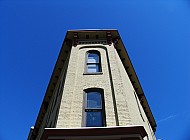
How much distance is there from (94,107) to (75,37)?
21.5ft

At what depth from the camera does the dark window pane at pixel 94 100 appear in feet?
34.6

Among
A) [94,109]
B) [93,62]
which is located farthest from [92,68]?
[94,109]

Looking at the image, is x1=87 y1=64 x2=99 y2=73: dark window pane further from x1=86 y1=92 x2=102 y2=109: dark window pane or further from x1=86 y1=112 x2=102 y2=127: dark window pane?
x1=86 y1=112 x2=102 y2=127: dark window pane

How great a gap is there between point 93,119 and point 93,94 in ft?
5.19

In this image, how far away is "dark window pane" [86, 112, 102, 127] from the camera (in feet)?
31.7

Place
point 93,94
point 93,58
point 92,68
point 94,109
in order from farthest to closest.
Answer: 1. point 93,58
2. point 92,68
3. point 93,94
4. point 94,109

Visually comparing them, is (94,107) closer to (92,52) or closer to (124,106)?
(124,106)

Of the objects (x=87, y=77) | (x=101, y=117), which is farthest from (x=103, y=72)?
(x=101, y=117)

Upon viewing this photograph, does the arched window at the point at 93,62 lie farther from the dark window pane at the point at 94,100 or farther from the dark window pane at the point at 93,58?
the dark window pane at the point at 94,100

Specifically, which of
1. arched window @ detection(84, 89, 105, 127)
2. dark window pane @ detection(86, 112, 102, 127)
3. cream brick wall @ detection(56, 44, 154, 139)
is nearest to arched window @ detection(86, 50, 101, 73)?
cream brick wall @ detection(56, 44, 154, 139)

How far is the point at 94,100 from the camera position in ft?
35.4

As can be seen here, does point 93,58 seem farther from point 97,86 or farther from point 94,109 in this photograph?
point 94,109

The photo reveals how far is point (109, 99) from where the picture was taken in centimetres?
1048

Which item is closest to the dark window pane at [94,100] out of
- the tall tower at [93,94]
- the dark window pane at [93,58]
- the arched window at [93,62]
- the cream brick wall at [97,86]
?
the tall tower at [93,94]
